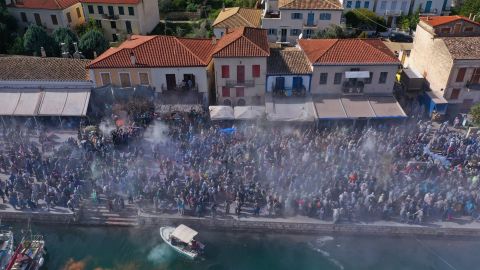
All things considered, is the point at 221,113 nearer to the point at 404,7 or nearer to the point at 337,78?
the point at 337,78

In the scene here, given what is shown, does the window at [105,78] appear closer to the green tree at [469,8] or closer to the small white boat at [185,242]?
the small white boat at [185,242]

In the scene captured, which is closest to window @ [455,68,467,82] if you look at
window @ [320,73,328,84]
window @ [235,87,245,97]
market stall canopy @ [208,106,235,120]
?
window @ [320,73,328,84]

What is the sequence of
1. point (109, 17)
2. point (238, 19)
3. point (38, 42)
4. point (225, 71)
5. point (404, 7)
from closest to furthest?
point (225, 71), point (38, 42), point (238, 19), point (109, 17), point (404, 7)

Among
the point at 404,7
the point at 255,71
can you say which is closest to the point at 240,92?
the point at 255,71

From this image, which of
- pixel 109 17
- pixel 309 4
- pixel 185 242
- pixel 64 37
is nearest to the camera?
pixel 185 242

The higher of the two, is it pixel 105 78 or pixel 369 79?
pixel 369 79

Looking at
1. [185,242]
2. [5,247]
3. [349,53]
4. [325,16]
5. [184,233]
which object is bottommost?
[5,247]

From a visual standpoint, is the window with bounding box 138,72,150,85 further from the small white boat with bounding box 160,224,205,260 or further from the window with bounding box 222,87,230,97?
the small white boat with bounding box 160,224,205,260

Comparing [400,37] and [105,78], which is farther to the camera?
[400,37]

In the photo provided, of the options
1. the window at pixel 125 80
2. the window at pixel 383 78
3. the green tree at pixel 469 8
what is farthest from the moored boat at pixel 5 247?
the green tree at pixel 469 8
